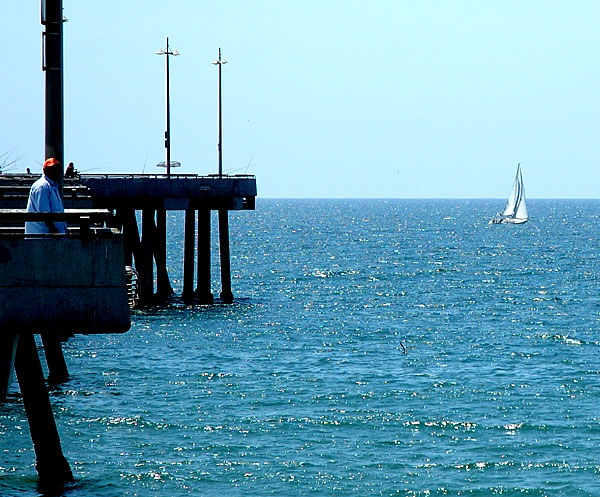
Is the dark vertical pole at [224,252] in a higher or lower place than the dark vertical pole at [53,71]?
lower

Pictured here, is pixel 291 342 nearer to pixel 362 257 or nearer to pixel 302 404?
pixel 302 404

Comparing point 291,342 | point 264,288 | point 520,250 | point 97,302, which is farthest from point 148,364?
point 520,250

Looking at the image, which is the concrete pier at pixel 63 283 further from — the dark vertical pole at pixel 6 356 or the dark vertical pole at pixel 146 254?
the dark vertical pole at pixel 146 254

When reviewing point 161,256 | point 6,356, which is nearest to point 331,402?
point 6,356

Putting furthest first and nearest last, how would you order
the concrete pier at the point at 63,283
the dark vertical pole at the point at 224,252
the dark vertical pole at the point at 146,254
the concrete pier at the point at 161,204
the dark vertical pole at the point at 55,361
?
the dark vertical pole at the point at 224,252, the dark vertical pole at the point at 146,254, the concrete pier at the point at 161,204, the dark vertical pole at the point at 55,361, the concrete pier at the point at 63,283

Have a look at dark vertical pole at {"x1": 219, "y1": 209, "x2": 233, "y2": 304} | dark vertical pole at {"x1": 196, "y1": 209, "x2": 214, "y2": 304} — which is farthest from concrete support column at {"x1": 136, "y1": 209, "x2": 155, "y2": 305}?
dark vertical pole at {"x1": 219, "y1": 209, "x2": 233, "y2": 304}

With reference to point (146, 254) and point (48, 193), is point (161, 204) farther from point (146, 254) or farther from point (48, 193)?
point (48, 193)

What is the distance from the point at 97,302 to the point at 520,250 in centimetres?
8760

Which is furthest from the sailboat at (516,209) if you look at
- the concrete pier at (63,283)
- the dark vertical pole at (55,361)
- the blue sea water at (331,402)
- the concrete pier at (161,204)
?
the concrete pier at (63,283)

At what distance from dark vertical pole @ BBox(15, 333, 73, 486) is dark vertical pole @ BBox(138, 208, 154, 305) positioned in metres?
24.0

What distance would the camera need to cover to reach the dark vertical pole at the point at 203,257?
42.0 meters

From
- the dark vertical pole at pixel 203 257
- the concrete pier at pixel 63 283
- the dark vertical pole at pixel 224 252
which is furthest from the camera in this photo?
the dark vertical pole at pixel 224 252

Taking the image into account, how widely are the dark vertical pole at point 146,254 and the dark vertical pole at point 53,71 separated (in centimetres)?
2582

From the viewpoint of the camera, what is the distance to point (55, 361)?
25406 millimetres
